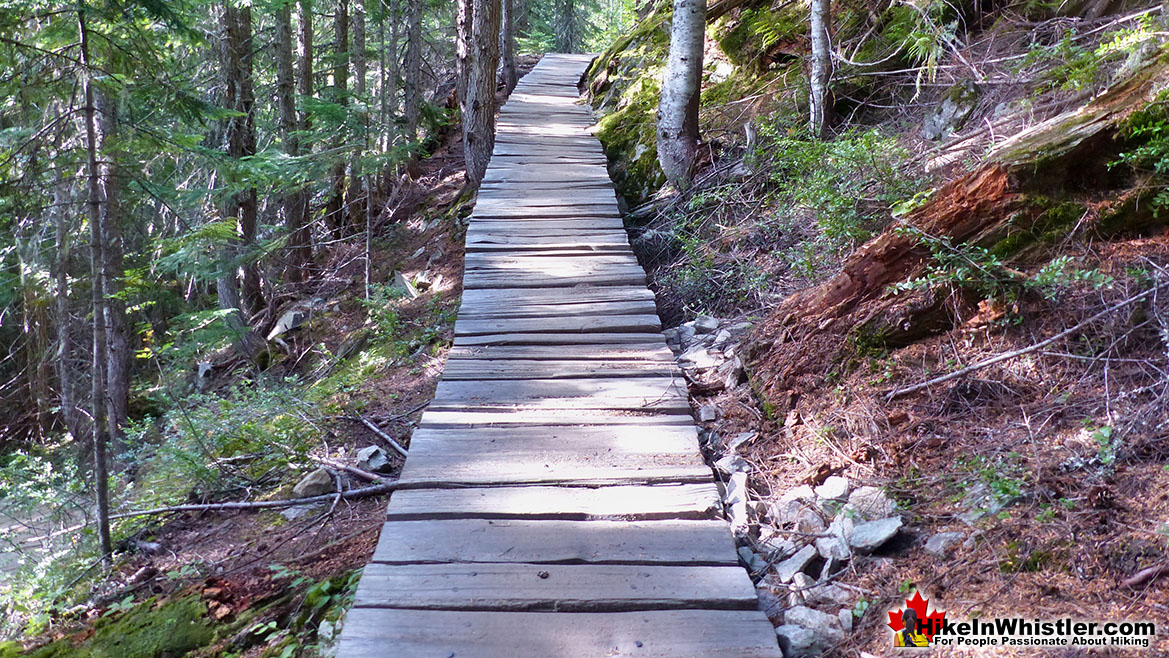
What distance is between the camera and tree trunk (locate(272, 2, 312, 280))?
1151 centimetres

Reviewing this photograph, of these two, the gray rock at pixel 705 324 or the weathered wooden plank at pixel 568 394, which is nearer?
the weathered wooden plank at pixel 568 394

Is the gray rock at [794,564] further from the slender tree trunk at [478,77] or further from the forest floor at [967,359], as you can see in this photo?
the slender tree trunk at [478,77]

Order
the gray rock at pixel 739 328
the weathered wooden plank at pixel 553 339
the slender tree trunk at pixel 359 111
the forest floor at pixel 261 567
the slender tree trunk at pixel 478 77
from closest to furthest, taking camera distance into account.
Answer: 1. the forest floor at pixel 261 567
2. the gray rock at pixel 739 328
3. the weathered wooden plank at pixel 553 339
4. the slender tree trunk at pixel 478 77
5. the slender tree trunk at pixel 359 111

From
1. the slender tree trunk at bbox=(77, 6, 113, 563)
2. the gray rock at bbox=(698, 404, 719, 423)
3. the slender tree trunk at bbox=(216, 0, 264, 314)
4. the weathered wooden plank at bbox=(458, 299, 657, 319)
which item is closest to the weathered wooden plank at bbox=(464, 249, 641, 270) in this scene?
the weathered wooden plank at bbox=(458, 299, 657, 319)

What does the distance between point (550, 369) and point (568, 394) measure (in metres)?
0.39

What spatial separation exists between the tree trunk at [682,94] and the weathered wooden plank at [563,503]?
16.0 feet

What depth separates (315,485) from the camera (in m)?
4.27

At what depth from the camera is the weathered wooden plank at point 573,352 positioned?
15.7 feet

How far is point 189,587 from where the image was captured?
12.3 ft

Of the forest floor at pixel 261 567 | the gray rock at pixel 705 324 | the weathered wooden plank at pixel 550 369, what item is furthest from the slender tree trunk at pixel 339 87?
the gray rock at pixel 705 324

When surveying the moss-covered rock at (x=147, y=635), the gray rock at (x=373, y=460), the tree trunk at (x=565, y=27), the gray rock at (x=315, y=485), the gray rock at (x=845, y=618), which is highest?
the tree trunk at (x=565, y=27)

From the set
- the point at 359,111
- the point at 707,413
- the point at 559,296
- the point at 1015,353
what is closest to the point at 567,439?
the point at 707,413

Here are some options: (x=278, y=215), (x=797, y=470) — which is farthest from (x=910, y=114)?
(x=278, y=215)

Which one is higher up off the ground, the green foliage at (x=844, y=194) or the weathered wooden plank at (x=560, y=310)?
the green foliage at (x=844, y=194)
